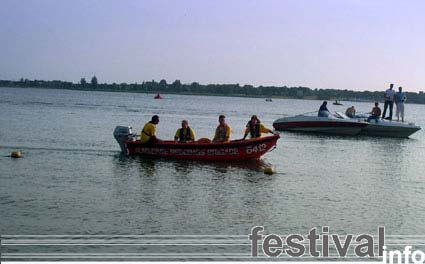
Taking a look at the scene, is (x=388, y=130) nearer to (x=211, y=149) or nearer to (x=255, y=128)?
(x=255, y=128)

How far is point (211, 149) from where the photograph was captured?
21750 mm

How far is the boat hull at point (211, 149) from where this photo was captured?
71.4ft

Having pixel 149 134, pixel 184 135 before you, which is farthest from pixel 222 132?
pixel 149 134

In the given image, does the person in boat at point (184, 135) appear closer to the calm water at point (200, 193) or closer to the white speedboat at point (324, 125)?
the calm water at point (200, 193)

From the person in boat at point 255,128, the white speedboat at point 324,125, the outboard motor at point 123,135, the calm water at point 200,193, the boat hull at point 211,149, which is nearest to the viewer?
the calm water at point 200,193

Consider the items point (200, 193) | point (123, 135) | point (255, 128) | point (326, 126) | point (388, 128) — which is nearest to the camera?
point (200, 193)

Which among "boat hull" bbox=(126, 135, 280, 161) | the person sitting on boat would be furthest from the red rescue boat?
the person sitting on boat

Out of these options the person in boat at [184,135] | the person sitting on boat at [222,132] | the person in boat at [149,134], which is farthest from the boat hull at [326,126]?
the person in boat at [149,134]

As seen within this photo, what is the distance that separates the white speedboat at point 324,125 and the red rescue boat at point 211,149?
51.6 feet

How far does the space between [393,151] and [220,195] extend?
16457 mm

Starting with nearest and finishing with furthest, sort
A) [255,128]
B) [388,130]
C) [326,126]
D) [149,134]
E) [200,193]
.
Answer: [200,193] < [149,134] < [255,128] < [388,130] < [326,126]

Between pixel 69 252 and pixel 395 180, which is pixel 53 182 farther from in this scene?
pixel 395 180

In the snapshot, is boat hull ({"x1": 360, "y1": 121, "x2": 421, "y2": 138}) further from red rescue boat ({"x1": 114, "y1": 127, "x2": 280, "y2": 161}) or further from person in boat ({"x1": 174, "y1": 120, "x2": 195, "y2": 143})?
person in boat ({"x1": 174, "y1": 120, "x2": 195, "y2": 143})

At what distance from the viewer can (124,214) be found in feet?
41.3
